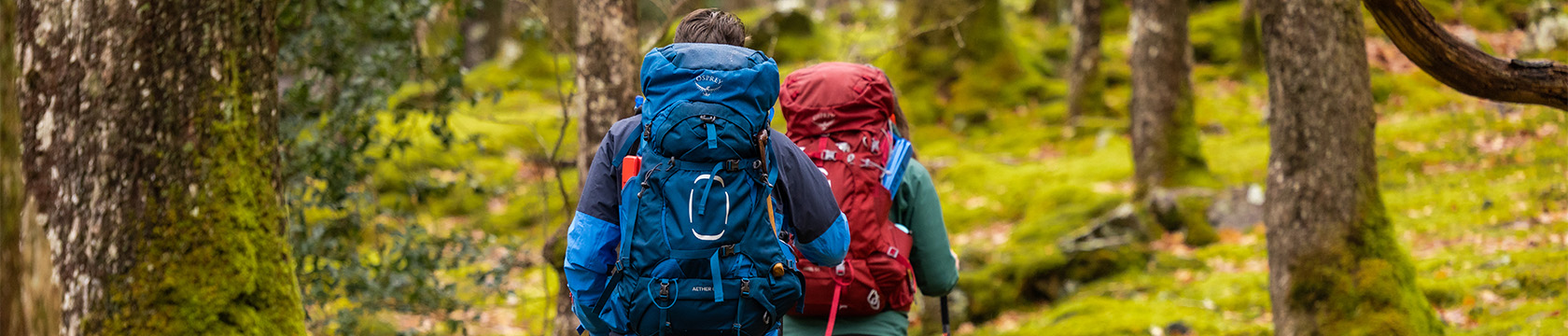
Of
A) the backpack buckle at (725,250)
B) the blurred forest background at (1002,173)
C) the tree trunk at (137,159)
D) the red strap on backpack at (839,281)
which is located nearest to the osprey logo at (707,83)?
the backpack buckle at (725,250)

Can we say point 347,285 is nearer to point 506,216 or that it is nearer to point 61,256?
point 61,256

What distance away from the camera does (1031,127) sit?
14344 millimetres

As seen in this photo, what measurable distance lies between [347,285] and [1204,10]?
1848 cm

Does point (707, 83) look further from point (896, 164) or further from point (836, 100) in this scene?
point (896, 164)

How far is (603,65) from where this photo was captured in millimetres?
4465

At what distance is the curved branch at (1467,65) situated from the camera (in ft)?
10.6

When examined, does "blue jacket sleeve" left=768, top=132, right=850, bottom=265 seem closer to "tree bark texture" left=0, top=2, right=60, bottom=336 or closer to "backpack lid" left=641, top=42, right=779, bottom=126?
"backpack lid" left=641, top=42, right=779, bottom=126

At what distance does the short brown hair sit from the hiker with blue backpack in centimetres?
10

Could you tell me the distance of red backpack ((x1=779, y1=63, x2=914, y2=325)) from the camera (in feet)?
11.1

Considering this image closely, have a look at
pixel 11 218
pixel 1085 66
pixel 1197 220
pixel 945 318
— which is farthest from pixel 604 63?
pixel 1085 66

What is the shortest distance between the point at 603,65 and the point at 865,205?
161 cm

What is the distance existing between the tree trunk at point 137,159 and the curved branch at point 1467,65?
11.9 ft

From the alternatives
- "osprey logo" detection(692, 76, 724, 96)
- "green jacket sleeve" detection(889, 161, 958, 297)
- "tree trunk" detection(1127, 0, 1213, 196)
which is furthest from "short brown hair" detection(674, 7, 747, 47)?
"tree trunk" detection(1127, 0, 1213, 196)

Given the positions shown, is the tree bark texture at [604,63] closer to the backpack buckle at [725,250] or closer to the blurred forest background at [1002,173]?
the blurred forest background at [1002,173]
